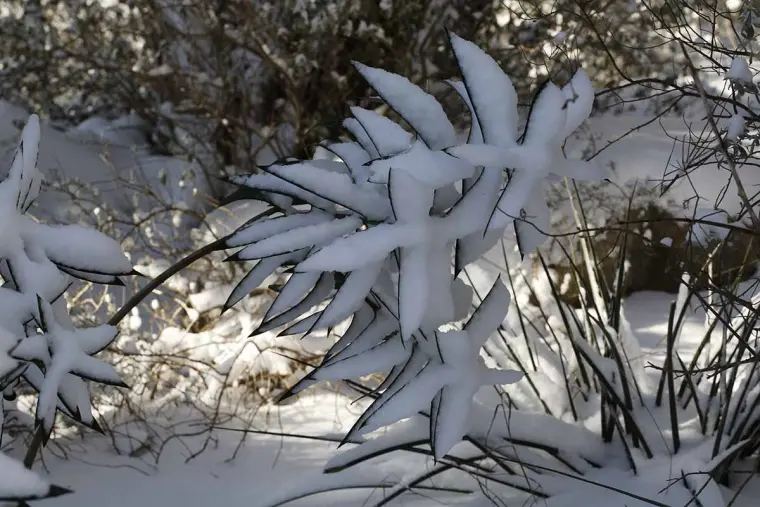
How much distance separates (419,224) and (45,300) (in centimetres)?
34

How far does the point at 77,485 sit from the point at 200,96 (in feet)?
6.51

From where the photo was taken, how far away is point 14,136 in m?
3.29

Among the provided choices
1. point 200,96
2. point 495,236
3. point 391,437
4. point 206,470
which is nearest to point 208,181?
point 200,96

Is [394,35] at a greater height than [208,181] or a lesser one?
greater

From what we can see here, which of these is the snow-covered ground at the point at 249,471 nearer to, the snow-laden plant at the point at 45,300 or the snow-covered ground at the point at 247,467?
the snow-covered ground at the point at 247,467

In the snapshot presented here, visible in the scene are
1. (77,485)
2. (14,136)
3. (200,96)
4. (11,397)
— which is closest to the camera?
(11,397)

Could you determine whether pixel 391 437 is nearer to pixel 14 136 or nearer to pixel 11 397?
pixel 11 397

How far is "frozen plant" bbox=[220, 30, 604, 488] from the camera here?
559mm

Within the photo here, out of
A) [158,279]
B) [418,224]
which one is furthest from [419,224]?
[158,279]

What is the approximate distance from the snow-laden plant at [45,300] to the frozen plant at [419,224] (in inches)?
5.5

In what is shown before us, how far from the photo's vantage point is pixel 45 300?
24.8 inches

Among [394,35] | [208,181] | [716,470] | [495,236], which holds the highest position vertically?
[394,35]

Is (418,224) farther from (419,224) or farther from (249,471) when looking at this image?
(249,471)

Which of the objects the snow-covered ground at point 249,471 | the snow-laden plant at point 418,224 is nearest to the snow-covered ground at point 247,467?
the snow-covered ground at point 249,471
